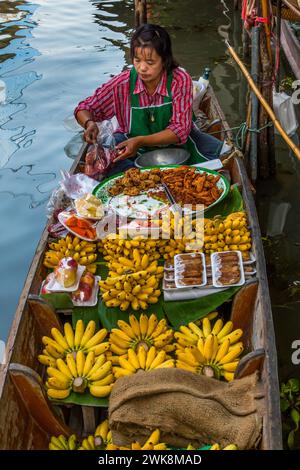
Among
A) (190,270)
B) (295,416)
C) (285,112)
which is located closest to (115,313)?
(190,270)

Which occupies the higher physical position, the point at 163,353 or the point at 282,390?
the point at 163,353

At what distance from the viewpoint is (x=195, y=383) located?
261 cm

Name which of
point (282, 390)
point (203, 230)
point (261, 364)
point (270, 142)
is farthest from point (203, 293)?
point (270, 142)

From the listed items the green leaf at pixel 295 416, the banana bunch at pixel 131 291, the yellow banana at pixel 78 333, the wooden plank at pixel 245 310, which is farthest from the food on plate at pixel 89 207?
the green leaf at pixel 295 416

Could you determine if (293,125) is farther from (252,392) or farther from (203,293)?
(252,392)

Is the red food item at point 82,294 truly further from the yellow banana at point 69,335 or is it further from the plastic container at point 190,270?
the plastic container at point 190,270

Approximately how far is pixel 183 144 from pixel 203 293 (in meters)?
1.91

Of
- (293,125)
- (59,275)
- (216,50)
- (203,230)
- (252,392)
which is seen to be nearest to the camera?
(252,392)

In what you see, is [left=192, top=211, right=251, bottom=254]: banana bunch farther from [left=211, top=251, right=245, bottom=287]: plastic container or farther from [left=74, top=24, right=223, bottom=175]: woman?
[left=74, top=24, right=223, bottom=175]: woman

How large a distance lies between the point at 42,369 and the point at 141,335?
2.27ft

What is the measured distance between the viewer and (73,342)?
10.5 ft

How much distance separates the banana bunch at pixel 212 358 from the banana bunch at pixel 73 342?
1.63ft

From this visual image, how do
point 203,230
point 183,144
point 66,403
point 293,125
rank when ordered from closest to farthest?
point 66,403 < point 203,230 < point 183,144 < point 293,125

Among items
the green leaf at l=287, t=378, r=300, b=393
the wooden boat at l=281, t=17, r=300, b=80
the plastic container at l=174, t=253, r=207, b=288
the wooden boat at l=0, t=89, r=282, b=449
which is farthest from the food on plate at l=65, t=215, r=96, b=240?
the wooden boat at l=281, t=17, r=300, b=80
